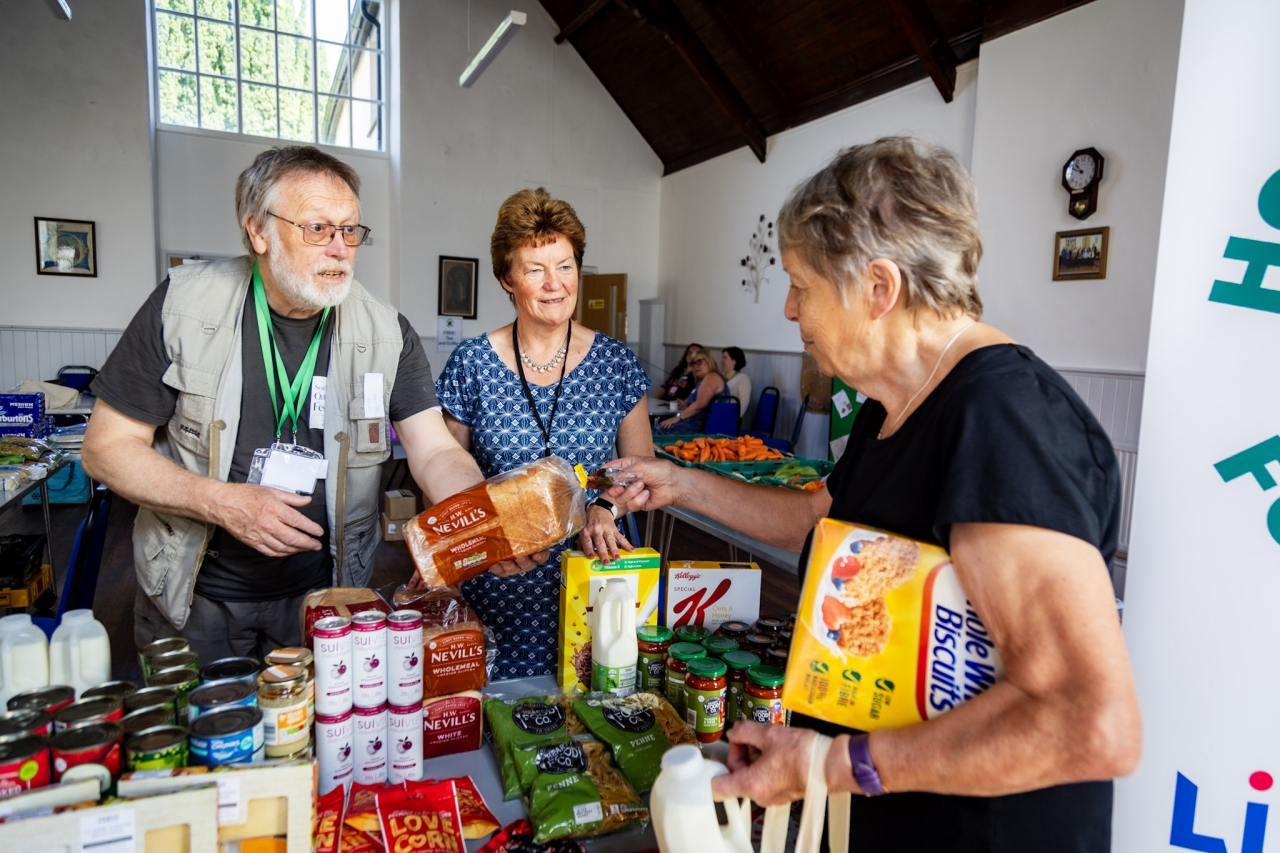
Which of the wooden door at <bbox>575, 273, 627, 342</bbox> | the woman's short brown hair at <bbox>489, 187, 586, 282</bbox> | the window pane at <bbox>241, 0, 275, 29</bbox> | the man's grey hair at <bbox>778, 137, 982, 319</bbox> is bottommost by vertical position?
the man's grey hair at <bbox>778, 137, 982, 319</bbox>

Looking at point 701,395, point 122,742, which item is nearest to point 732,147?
point 701,395

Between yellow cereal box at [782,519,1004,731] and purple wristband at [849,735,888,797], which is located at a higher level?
yellow cereal box at [782,519,1004,731]

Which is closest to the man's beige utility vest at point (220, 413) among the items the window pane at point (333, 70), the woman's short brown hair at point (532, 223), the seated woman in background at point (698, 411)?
the woman's short brown hair at point (532, 223)

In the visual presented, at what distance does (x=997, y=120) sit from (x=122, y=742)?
6326 mm

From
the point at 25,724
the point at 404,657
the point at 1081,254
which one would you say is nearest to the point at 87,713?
the point at 25,724

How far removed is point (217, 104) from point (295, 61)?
1088 millimetres

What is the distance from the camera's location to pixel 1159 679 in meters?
1.34

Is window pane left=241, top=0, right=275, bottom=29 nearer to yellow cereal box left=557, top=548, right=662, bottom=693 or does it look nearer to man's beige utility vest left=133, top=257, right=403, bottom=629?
man's beige utility vest left=133, top=257, right=403, bottom=629

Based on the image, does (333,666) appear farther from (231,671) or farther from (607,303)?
(607,303)

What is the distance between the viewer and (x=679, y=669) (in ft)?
4.30

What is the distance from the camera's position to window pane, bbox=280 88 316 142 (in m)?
9.27

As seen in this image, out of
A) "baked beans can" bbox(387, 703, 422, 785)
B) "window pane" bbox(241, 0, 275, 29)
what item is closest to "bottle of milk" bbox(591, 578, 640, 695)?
"baked beans can" bbox(387, 703, 422, 785)

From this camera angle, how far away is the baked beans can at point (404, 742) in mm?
1137

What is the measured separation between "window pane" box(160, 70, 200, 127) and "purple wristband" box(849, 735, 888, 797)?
10369 millimetres
